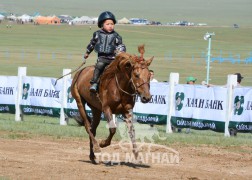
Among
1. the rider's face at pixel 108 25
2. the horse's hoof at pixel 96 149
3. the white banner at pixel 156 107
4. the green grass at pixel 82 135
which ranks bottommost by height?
the green grass at pixel 82 135

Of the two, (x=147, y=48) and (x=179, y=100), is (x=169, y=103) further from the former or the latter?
(x=147, y=48)

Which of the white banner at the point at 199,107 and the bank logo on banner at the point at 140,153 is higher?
the white banner at the point at 199,107

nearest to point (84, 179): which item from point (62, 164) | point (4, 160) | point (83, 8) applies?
point (62, 164)

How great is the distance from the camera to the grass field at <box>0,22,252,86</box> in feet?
209

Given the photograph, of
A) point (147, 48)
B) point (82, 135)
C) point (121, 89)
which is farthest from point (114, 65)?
point (147, 48)

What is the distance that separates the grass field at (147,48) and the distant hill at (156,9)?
104 feet

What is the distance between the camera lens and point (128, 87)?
41.3ft

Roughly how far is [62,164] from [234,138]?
6692mm

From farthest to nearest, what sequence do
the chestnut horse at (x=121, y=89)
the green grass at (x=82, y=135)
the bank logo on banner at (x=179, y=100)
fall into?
the bank logo on banner at (x=179, y=100)
the green grass at (x=82, y=135)
the chestnut horse at (x=121, y=89)

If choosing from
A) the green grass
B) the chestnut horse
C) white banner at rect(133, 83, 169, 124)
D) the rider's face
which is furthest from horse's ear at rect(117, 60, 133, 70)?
white banner at rect(133, 83, 169, 124)

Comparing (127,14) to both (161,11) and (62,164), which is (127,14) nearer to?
(161,11)

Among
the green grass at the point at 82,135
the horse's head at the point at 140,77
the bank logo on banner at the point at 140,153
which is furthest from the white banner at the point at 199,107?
the horse's head at the point at 140,77

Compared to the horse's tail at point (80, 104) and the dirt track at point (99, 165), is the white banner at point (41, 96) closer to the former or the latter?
the dirt track at point (99, 165)

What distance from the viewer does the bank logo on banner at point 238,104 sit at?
18.9 metres
